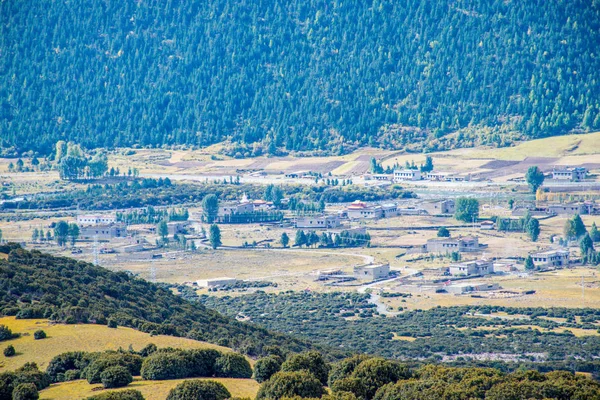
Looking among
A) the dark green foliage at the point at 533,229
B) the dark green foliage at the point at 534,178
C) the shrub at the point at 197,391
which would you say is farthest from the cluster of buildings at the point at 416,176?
the shrub at the point at 197,391

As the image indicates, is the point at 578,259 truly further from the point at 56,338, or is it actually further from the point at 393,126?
the point at 393,126

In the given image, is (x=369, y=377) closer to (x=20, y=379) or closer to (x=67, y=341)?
(x=20, y=379)

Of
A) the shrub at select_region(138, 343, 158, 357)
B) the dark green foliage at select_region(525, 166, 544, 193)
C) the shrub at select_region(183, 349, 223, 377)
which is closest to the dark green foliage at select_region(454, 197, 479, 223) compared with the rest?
the dark green foliage at select_region(525, 166, 544, 193)

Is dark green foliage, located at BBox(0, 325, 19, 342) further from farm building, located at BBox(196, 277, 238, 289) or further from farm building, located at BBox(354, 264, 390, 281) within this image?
farm building, located at BBox(354, 264, 390, 281)

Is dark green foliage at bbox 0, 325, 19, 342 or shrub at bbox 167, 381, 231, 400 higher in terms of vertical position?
dark green foliage at bbox 0, 325, 19, 342

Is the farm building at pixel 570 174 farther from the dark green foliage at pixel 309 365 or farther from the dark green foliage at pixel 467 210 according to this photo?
the dark green foliage at pixel 309 365

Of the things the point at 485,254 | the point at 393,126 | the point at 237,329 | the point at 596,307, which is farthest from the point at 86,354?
the point at 393,126
